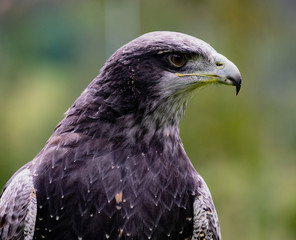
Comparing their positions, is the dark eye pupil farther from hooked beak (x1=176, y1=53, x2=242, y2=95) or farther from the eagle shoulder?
the eagle shoulder

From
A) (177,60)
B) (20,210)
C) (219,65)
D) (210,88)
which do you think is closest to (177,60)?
(177,60)

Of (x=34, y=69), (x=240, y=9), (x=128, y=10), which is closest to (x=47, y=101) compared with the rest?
(x=34, y=69)

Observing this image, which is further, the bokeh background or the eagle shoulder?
the bokeh background

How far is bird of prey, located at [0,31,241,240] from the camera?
3.98 m

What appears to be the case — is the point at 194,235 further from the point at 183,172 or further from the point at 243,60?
the point at 243,60

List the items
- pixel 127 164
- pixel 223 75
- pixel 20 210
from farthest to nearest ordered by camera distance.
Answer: pixel 223 75
pixel 127 164
pixel 20 210

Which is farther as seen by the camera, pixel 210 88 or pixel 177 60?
pixel 210 88

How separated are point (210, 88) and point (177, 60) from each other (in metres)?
7.70

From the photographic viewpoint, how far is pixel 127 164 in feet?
13.6

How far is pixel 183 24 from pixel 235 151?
11.8 feet

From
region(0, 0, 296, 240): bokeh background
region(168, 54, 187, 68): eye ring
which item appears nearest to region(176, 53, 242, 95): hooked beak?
→ region(168, 54, 187, 68): eye ring

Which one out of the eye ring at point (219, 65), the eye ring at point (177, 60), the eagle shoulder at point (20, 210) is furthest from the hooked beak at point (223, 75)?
the eagle shoulder at point (20, 210)

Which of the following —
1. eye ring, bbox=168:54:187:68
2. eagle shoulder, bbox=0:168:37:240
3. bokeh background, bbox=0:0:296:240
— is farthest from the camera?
bokeh background, bbox=0:0:296:240

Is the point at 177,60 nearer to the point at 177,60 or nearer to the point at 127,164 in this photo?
the point at 177,60
